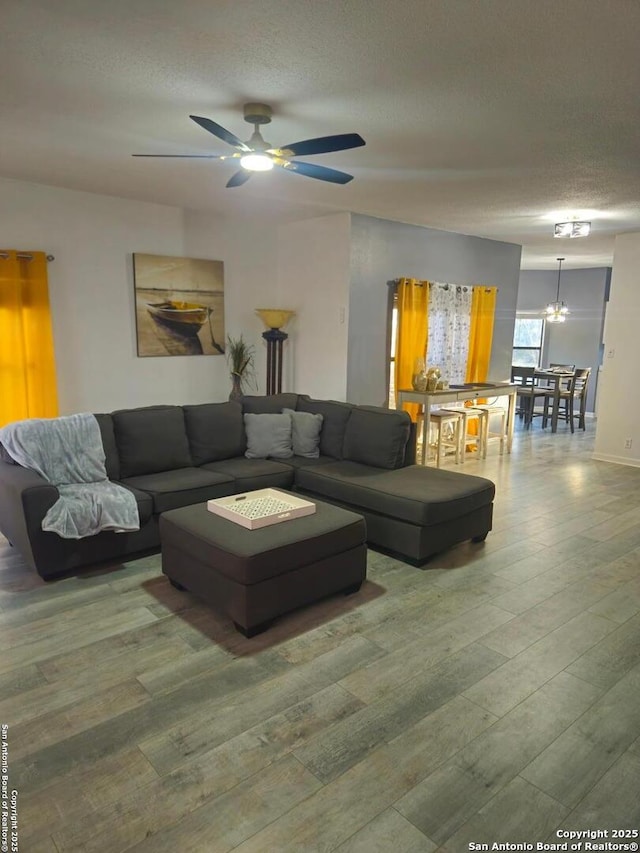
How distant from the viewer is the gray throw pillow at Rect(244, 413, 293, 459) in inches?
177

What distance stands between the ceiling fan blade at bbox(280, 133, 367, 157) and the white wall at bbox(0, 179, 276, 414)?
2869 millimetres

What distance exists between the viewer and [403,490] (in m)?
3.59

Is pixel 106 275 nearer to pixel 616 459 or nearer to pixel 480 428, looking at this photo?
pixel 480 428

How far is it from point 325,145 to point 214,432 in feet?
7.69

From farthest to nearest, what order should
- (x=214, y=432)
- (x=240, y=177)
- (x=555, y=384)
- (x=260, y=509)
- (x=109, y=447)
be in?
(x=555, y=384) → (x=214, y=432) → (x=109, y=447) → (x=240, y=177) → (x=260, y=509)

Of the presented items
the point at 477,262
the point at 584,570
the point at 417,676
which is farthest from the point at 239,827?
the point at 477,262

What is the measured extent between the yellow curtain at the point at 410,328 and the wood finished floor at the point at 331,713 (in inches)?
120

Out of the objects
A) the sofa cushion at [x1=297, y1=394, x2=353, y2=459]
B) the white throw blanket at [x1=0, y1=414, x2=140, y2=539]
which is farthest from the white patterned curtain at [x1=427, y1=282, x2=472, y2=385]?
the white throw blanket at [x1=0, y1=414, x2=140, y2=539]

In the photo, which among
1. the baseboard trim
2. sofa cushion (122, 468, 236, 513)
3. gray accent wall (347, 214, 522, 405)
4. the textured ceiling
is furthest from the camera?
the baseboard trim

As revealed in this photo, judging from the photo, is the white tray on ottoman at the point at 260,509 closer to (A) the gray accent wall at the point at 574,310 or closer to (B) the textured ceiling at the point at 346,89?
(B) the textured ceiling at the point at 346,89

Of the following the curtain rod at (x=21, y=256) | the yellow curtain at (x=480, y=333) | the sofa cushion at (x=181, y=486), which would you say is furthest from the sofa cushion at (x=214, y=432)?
the yellow curtain at (x=480, y=333)

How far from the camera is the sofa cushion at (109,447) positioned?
381 cm

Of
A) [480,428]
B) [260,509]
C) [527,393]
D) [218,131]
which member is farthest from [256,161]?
[527,393]

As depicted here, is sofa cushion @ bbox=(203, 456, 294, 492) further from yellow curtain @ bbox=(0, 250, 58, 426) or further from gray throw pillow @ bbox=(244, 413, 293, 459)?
yellow curtain @ bbox=(0, 250, 58, 426)
